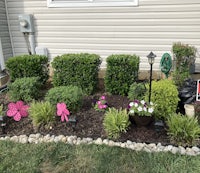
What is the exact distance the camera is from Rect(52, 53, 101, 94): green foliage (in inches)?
182

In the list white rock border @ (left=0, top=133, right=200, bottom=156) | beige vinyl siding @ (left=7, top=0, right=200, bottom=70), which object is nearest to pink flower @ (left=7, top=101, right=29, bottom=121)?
white rock border @ (left=0, top=133, right=200, bottom=156)

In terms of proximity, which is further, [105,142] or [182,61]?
[182,61]

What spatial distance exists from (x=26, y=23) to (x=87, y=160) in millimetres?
4000

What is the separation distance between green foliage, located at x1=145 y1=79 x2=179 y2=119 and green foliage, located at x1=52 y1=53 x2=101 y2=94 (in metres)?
1.46

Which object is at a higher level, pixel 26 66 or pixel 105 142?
→ pixel 26 66

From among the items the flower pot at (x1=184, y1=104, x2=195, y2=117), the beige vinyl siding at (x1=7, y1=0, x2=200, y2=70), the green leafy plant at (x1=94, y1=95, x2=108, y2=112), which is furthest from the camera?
the beige vinyl siding at (x1=7, y1=0, x2=200, y2=70)

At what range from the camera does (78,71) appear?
4680mm

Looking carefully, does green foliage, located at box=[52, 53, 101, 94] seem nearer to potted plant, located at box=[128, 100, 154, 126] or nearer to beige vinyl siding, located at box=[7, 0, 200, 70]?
beige vinyl siding, located at box=[7, 0, 200, 70]

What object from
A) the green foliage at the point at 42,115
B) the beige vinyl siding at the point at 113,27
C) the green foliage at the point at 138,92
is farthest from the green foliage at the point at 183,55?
the green foliage at the point at 42,115

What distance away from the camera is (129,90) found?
455 cm

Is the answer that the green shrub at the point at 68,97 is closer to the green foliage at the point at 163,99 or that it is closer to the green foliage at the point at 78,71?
the green foliage at the point at 78,71

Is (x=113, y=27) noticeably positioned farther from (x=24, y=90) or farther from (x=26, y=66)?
(x=24, y=90)

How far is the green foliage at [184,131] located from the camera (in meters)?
3.05

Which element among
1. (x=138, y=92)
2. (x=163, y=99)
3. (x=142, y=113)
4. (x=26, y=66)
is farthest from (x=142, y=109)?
(x=26, y=66)
